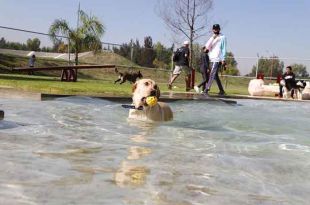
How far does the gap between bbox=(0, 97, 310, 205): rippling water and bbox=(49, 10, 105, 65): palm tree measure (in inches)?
887

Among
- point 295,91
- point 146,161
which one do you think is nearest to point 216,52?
point 295,91

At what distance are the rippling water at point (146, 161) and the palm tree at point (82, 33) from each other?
22.5 meters

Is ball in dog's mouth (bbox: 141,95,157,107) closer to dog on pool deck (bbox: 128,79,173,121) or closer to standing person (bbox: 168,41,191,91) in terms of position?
dog on pool deck (bbox: 128,79,173,121)

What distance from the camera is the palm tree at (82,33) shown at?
29203mm

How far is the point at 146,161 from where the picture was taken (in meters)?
4.03

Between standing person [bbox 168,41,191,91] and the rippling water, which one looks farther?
standing person [bbox 168,41,191,91]

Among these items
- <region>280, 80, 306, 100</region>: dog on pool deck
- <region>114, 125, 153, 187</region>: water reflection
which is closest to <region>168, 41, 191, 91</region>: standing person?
<region>280, 80, 306, 100</region>: dog on pool deck

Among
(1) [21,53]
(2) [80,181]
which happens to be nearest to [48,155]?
(2) [80,181]

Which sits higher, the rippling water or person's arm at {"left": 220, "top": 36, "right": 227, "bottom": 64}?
person's arm at {"left": 220, "top": 36, "right": 227, "bottom": 64}

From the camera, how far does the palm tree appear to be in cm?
2920

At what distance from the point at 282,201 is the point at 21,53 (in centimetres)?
2800

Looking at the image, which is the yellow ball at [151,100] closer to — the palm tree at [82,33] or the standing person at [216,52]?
the standing person at [216,52]

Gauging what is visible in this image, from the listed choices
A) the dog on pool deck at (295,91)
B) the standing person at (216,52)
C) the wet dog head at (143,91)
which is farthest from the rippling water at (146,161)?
the dog on pool deck at (295,91)

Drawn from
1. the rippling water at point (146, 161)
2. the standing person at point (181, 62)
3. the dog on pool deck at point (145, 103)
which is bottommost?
the rippling water at point (146, 161)
